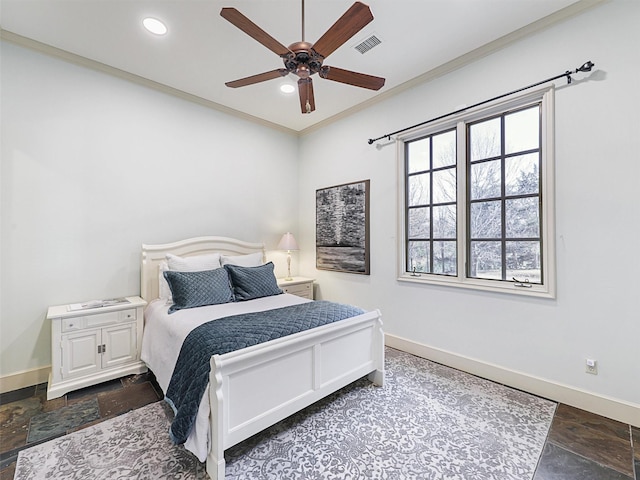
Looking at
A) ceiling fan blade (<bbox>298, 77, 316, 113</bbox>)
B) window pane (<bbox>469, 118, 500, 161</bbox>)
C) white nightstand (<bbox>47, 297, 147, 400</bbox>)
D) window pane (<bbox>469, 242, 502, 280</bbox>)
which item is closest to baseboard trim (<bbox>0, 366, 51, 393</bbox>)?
white nightstand (<bbox>47, 297, 147, 400</bbox>)

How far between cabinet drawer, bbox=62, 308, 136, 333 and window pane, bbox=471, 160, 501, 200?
358 centimetres

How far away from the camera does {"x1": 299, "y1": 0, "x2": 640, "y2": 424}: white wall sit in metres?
2.03

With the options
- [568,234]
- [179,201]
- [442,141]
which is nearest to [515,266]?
[568,234]

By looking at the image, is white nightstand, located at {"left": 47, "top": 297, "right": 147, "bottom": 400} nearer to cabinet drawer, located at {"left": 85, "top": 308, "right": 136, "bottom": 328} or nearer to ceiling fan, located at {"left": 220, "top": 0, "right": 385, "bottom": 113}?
cabinet drawer, located at {"left": 85, "top": 308, "right": 136, "bottom": 328}

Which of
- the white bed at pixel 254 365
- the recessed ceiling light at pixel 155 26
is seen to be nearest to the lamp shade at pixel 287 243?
the white bed at pixel 254 365

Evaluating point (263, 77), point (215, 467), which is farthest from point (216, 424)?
point (263, 77)

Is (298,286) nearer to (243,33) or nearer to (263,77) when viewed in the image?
(263,77)

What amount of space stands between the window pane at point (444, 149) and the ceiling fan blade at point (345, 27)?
185cm

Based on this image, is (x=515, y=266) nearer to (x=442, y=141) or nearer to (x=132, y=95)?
(x=442, y=141)

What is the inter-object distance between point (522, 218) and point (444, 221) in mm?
718

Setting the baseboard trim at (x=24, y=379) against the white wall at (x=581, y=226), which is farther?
the baseboard trim at (x=24, y=379)

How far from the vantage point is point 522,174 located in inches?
101

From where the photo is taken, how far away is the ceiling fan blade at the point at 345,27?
59.1 inches

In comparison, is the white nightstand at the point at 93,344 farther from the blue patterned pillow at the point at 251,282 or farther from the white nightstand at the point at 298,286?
the white nightstand at the point at 298,286
